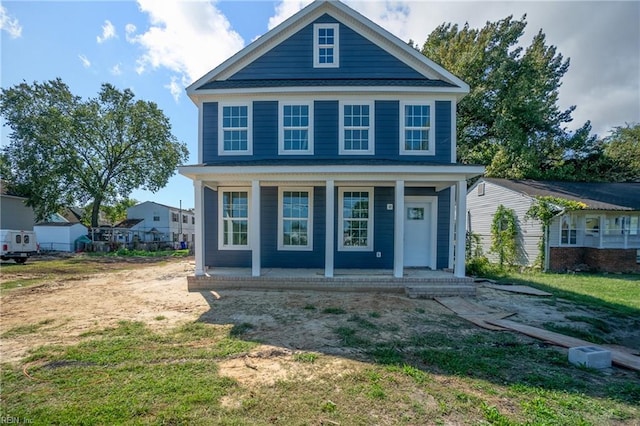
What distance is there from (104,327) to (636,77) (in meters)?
28.2

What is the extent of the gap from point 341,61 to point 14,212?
28679 millimetres

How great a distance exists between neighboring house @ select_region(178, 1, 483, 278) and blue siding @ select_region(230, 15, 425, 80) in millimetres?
33

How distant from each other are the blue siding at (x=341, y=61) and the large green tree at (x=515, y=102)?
12.5m

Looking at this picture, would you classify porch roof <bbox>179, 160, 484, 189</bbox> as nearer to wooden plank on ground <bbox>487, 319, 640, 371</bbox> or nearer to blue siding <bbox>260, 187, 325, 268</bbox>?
blue siding <bbox>260, 187, 325, 268</bbox>

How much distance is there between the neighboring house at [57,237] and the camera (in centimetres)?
2561

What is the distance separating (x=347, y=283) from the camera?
25.7 feet

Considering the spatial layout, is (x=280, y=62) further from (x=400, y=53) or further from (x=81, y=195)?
(x=81, y=195)

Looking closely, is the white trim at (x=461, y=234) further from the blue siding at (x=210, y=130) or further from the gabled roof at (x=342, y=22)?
the blue siding at (x=210, y=130)

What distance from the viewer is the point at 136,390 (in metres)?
3.22

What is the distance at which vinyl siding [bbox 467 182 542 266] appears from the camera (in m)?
13.7

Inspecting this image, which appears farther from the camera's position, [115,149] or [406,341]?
[115,149]

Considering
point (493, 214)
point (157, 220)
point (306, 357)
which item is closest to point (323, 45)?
point (306, 357)

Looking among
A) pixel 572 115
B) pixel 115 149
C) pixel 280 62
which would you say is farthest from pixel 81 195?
pixel 572 115

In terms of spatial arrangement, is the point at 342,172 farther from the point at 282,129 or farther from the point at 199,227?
the point at 199,227
